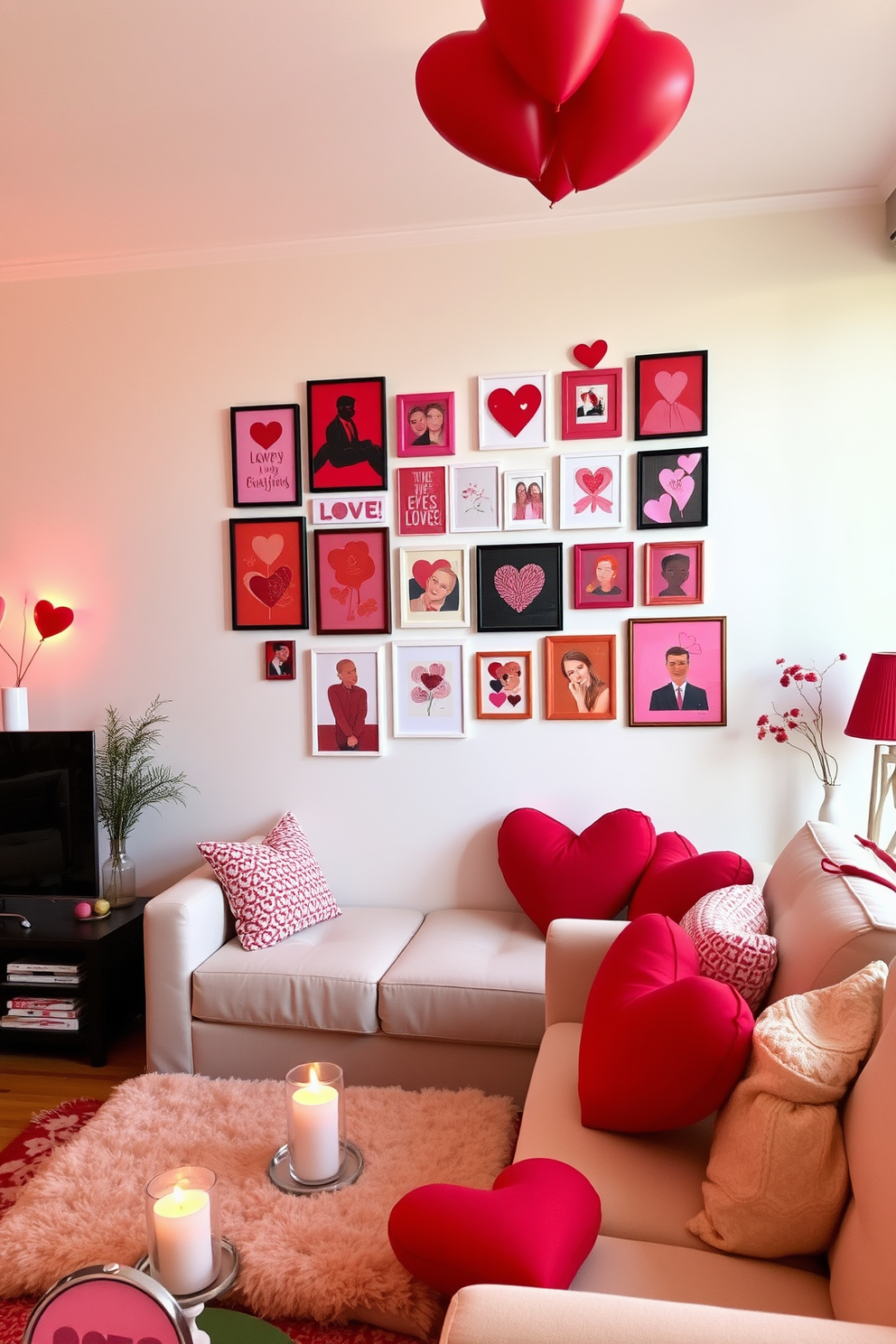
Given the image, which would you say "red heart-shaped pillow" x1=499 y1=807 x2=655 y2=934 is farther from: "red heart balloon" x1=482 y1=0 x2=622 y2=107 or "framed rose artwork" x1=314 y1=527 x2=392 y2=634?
"red heart balloon" x1=482 y1=0 x2=622 y2=107

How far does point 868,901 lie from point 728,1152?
543mm

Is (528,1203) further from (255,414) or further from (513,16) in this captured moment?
(255,414)

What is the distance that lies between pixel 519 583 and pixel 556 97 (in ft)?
6.11

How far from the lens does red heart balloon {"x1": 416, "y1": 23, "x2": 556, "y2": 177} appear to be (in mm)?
1450

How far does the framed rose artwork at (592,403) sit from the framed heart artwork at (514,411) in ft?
0.24

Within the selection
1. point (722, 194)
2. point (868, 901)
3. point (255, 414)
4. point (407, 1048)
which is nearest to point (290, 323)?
point (255, 414)

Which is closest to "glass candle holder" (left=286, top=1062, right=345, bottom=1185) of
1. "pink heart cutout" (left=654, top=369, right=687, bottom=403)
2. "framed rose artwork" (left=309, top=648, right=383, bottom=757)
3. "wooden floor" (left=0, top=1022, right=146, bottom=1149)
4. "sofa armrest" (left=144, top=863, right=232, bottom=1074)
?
"sofa armrest" (left=144, top=863, right=232, bottom=1074)

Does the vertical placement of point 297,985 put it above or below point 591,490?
below

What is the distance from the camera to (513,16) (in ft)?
4.36

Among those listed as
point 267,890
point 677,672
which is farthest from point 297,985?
point 677,672

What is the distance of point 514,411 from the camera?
123 inches

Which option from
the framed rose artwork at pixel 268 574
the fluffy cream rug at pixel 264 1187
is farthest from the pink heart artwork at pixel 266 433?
the fluffy cream rug at pixel 264 1187

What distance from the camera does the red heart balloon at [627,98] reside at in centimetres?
145

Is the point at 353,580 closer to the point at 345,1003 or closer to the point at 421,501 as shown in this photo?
the point at 421,501
